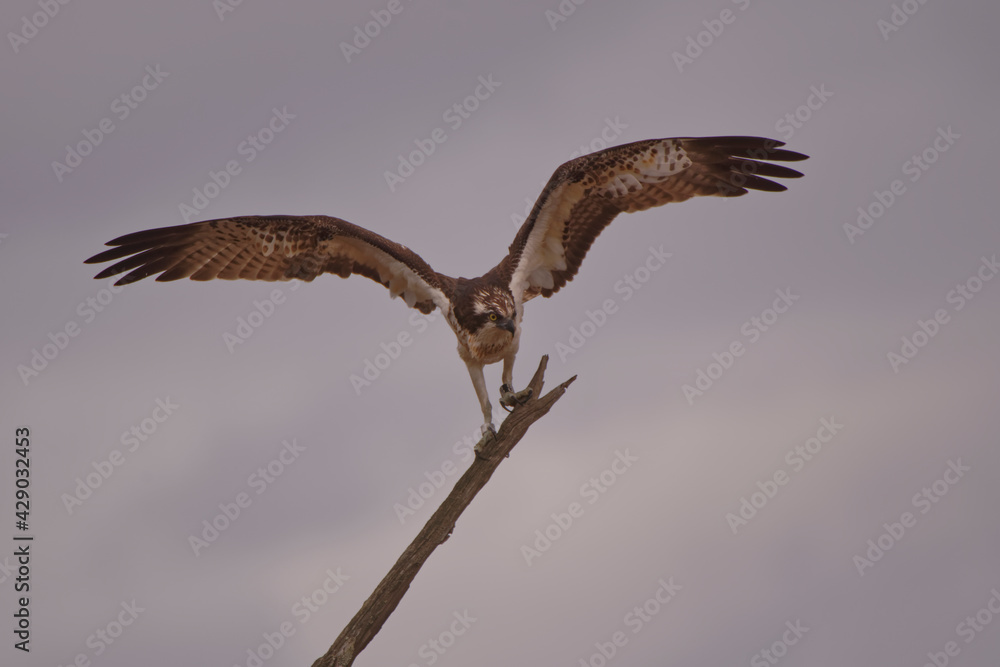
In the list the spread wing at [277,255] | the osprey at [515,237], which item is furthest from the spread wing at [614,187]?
the spread wing at [277,255]

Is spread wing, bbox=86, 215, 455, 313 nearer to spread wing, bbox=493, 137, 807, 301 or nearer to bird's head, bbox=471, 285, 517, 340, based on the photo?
bird's head, bbox=471, 285, 517, 340

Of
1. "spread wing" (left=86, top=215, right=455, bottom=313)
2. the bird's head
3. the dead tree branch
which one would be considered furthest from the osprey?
the dead tree branch

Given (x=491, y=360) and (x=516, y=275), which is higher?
(x=516, y=275)

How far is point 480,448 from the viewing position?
421 inches

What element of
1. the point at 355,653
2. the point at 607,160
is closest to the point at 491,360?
the point at 607,160

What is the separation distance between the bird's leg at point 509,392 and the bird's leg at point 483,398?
0.24 metres

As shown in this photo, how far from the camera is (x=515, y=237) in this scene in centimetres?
1277

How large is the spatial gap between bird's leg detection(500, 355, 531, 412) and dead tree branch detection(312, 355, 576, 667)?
4.1 inches

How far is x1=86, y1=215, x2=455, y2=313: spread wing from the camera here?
41.0 ft

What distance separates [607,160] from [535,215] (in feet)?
3.85

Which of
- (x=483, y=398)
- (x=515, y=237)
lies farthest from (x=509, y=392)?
(x=515, y=237)

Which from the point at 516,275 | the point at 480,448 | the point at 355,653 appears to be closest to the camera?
the point at 355,653

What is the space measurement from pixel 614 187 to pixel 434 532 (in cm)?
531

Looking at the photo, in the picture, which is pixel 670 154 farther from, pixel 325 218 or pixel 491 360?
pixel 325 218
